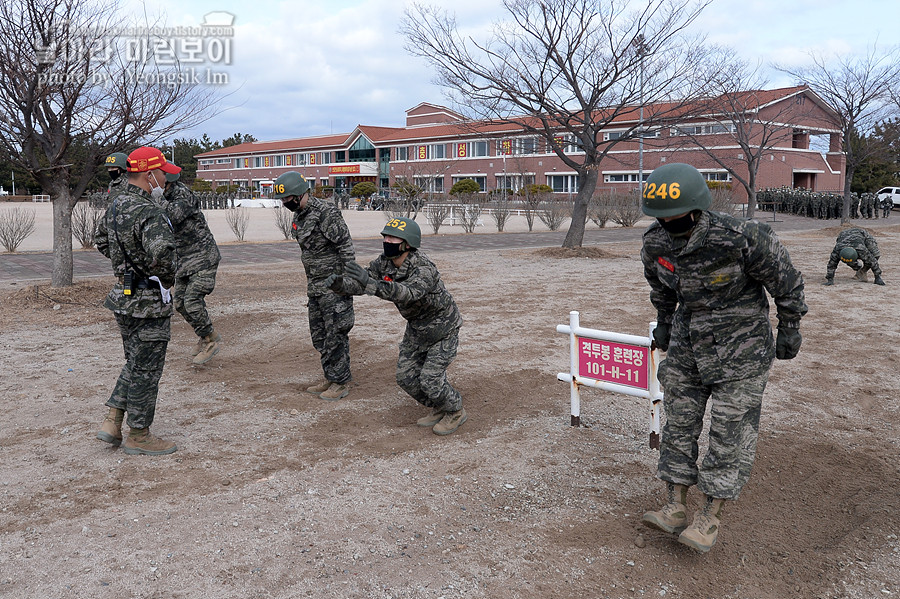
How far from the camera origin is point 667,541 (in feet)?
11.3

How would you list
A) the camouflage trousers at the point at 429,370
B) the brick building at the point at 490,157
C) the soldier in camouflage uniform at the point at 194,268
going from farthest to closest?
1. the brick building at the point at 490,157
2. the soldier in camouflage uniform at the point at 194,268
3. the camouflage trousers at the point at 429,370

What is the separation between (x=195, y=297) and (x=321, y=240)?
5.96 ft

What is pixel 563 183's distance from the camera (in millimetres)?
59281

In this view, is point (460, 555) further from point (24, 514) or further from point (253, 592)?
point (24, 514)

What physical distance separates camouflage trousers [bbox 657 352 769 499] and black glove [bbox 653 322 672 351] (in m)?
0.25

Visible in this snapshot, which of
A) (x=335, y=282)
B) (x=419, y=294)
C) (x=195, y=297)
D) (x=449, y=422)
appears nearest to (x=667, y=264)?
(x=419, y=294)

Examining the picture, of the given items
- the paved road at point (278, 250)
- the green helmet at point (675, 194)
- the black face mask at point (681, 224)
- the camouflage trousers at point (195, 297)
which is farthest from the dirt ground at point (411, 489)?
the paved road at point (278, 250)

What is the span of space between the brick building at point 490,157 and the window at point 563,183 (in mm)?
83

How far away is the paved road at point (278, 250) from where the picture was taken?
47.5 feet

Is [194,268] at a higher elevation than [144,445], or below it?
higher

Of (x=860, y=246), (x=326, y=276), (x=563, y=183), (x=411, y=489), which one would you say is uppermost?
(x=563, y=183)

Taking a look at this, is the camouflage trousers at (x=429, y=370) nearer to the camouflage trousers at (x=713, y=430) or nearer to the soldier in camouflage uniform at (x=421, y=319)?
the soldier in camouflage uniform at (x=421, y=319)

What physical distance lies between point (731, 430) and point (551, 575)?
1012mm

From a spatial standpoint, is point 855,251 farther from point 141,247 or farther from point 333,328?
point 141,247
